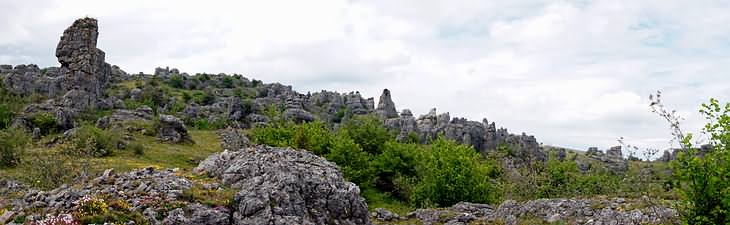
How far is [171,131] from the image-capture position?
74.4 m

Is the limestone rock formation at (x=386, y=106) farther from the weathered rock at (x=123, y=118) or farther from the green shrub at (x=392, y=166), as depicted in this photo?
the green shrub at (x=392, y=166)

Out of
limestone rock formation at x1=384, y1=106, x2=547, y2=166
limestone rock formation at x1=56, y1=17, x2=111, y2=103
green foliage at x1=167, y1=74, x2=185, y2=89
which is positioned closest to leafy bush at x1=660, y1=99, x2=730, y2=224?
limestone rock formation at x1=56, y1=17, x2=111, y2=103

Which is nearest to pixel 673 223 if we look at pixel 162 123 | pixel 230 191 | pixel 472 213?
pixel 230 191

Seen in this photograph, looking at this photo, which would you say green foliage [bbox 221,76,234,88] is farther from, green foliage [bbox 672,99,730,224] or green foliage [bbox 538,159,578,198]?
green foliage [bbox 672,99,730,224]

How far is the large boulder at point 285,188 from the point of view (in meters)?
22.7

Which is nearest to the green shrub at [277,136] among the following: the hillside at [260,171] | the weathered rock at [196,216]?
the hillside at [260,171]

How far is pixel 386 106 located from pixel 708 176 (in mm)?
128132

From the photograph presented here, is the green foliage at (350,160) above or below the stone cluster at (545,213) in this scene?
above

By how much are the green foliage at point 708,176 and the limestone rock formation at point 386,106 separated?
123692 mm

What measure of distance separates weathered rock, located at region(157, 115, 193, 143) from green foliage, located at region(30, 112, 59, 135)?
39.9 ft

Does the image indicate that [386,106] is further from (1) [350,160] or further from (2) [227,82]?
(1) [350,160]

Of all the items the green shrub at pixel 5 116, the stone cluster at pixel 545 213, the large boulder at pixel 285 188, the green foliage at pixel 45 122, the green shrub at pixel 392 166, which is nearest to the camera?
the large boulder at pixel 285 188

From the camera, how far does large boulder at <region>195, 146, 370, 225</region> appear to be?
22734 millimetres

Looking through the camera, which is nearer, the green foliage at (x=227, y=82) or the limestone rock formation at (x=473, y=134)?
the limestone rock formation at (x=473, y=134)
